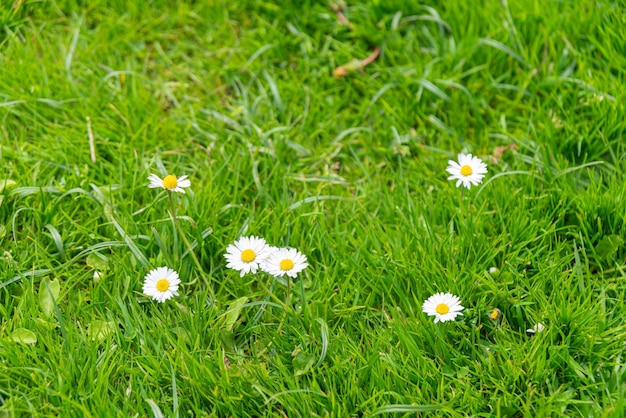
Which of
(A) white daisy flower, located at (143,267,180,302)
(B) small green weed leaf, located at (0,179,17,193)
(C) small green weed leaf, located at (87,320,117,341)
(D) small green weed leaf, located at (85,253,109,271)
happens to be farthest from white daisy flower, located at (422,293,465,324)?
(B) small green weed leaf, located at (0,179,17,193)

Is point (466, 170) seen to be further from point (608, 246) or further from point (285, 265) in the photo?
point (285, 265)

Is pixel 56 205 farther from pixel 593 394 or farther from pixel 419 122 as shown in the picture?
pixel 593 394

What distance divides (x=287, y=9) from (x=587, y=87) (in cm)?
140

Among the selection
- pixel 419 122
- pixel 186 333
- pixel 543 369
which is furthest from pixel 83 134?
pixel 543 369

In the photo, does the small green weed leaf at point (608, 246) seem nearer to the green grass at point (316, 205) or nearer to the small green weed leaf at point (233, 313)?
the green grass at point (316, 205)

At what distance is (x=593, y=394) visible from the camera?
6.72ft

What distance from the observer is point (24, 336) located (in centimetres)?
215

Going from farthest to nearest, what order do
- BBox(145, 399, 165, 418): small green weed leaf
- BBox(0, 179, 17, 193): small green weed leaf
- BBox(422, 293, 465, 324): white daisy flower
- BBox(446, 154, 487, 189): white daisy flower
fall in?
BBox(0, 179, 17, 193): small green weed leaf < BBox(446, 154, 487, 189): white daisy flower < BBox(422, 293, 465, 324): white daisy flower < BBox(145, 399, 165, 418): small green weed leaf

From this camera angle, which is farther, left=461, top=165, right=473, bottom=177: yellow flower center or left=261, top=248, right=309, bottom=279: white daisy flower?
left=461, top=165, right=473, bottom=177: yellow flower center

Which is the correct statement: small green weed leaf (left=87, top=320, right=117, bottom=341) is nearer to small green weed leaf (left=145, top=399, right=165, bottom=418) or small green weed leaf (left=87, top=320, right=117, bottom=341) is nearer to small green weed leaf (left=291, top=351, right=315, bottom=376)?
small green weed leaf (left=145, top=399, right=165, bottom=418)

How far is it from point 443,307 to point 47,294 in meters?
1.25

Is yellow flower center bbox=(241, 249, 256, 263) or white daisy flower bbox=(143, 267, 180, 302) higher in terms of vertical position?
yellow flower center bbox=(241, 249, 256, 263)

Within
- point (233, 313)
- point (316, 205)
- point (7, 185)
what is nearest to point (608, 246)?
point (316, 205)

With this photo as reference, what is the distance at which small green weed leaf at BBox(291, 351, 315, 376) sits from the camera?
6.97 feet
